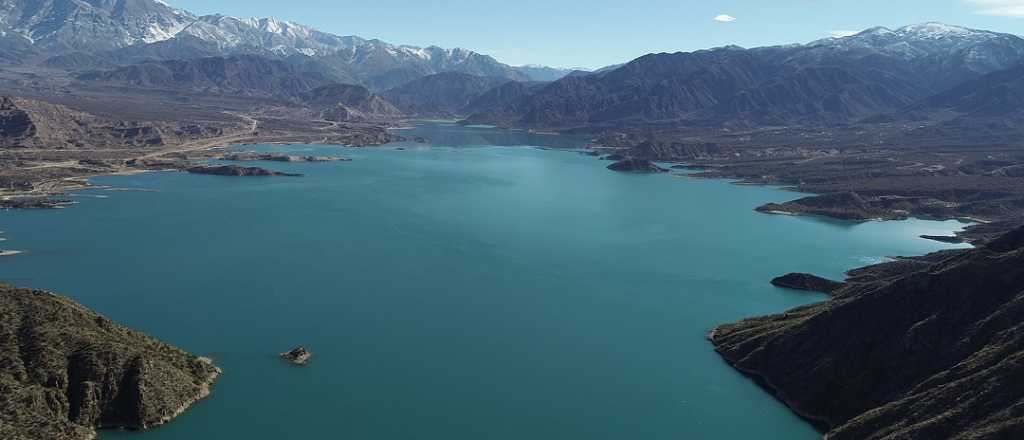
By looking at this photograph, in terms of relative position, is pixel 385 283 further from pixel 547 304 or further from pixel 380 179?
pixel 380 179

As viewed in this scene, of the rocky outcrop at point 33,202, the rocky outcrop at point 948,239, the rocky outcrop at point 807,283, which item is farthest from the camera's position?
the rocky outcrop at point 33,202

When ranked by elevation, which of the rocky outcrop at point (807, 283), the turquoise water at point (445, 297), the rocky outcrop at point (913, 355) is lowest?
the turquoise water at point (445, 297)

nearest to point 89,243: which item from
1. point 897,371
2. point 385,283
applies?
point 385,283

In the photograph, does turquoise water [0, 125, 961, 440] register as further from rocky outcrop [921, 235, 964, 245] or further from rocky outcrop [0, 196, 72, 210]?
rocky outcrop [0, 196, 72, 210]

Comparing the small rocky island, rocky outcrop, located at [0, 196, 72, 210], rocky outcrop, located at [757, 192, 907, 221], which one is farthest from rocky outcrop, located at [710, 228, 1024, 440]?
rocky outcrop, located at [0, 196, 72, 210]

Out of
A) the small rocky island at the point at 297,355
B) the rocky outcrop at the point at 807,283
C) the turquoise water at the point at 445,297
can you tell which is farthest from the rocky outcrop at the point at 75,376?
the rocky outcrop at the point at 807,283

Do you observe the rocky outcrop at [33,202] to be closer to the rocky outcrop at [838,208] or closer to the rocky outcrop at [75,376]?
the rocky outcrop at [75,376]
